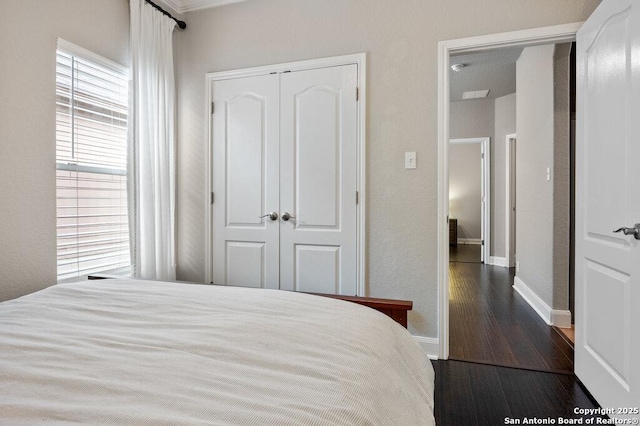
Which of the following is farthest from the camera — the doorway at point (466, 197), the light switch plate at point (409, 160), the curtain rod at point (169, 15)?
the doorway at point (466, 197)

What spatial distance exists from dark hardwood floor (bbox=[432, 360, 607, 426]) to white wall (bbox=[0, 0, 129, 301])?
2.33m

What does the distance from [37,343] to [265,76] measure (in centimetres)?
236

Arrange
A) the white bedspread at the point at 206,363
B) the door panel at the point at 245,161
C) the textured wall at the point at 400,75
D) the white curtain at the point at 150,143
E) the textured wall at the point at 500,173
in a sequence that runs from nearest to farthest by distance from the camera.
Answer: the white bedspread at the point at 206,363 < the textured wall at the point at 400,75 < the white curtain at the point at 150,143 < the door panel at the point at 245,161 < the textured wall at the point at 500,173

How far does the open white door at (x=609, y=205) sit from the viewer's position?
1.58m

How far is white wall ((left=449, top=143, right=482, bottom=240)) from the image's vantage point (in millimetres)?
8164

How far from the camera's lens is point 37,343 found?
957 millimetres

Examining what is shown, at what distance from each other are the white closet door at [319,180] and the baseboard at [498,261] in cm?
425

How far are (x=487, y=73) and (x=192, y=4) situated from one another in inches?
147

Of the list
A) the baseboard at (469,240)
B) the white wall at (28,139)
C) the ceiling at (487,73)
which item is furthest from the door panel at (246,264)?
the baseboard at (469,240)

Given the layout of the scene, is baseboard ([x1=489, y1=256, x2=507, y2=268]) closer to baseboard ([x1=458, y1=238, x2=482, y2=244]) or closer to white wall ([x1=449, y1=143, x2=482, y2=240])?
white wall ([x1=449, y1=143, x2=482, y2=240])

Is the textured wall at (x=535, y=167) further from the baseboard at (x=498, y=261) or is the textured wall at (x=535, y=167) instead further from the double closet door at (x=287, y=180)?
the double closet door at (x=287, y=180)

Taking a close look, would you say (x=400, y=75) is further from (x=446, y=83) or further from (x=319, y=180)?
(x=319, y=180)

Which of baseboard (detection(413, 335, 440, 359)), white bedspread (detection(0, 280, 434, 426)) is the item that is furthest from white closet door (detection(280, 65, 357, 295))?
white bedspread (detection(0, 280, 434, 426))

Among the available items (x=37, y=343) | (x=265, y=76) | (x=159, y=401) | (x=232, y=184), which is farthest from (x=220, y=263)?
(x=159, y=401)
